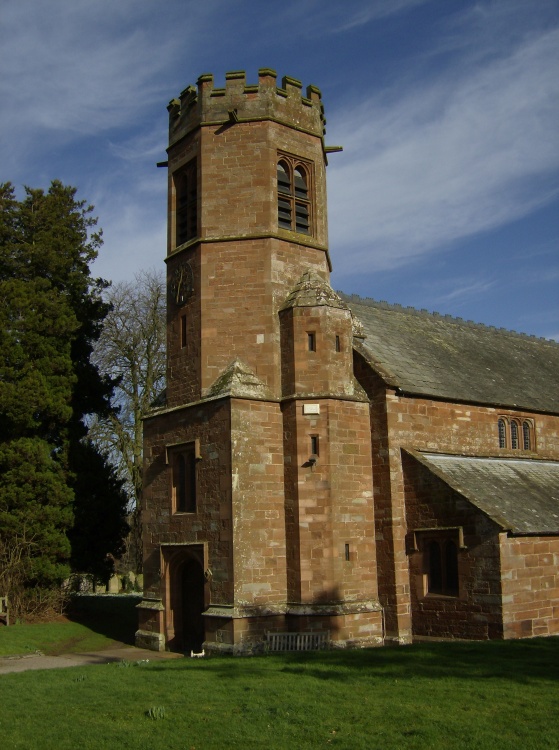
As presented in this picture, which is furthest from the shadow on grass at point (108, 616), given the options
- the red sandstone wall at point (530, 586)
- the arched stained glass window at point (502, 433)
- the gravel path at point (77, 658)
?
the arched stained glass window at point (502, 433)

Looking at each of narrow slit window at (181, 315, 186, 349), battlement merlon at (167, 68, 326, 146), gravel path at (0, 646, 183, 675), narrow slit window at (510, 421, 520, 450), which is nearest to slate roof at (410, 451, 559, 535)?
narrow slit window at (510, 421, 520, 450)

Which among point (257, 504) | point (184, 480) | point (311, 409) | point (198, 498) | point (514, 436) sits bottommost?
point (257, 504)

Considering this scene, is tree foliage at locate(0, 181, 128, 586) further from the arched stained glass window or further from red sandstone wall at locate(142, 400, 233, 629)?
the arched stained glass window

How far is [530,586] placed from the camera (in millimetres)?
18188

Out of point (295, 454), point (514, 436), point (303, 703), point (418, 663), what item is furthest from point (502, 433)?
point (303, 703)

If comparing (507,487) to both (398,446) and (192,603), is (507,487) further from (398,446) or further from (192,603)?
(192,603)

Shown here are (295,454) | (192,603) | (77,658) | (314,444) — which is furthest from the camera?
(192,603)

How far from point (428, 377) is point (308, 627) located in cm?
820

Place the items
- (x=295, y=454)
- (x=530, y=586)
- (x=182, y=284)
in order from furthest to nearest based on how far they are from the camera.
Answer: (x=182, y=284), (x=295, y=454), (x=530, y=586)

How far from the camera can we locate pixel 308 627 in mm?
17922

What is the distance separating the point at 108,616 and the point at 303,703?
18.5 metres

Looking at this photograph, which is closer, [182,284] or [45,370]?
[182,284]

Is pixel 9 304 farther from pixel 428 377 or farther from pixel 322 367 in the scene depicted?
pixel 428 377

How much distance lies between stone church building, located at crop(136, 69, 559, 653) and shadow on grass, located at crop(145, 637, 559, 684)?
299cm
